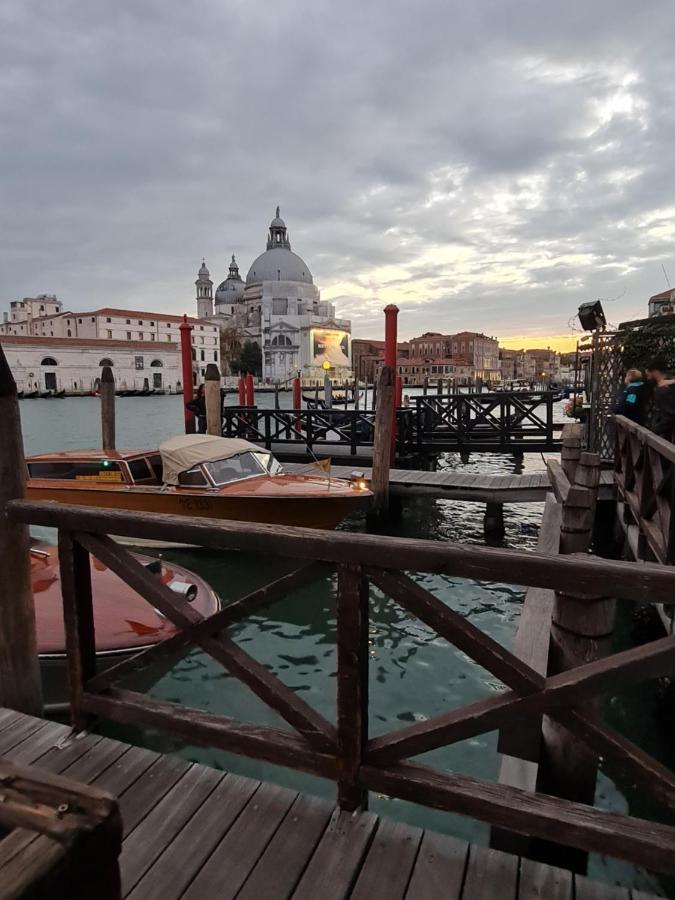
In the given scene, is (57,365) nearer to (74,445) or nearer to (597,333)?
(74,445)

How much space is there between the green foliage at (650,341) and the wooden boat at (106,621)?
7406mm

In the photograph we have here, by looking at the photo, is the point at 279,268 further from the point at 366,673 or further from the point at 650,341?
the point at 366,673

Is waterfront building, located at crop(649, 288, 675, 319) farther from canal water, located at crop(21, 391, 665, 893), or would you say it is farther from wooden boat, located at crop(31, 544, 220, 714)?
wooden boat, located at crop(31, 544, 220, 714)

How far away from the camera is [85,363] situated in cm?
7575

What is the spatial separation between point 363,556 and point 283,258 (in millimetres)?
111320

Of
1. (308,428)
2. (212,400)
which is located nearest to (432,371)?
(308,428)

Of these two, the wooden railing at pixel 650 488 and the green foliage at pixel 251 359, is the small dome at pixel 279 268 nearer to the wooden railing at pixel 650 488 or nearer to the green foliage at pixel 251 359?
the green foliage at pixel 251 359

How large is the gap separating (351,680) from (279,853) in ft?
2.04

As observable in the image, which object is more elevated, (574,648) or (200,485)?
(574,648)

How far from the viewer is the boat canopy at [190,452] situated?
27.7 ft

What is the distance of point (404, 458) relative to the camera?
1362 cm

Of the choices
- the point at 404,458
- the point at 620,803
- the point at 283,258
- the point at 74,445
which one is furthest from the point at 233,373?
the point at 620,803

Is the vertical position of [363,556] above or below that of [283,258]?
below

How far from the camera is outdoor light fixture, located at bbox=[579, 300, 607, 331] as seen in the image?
9854 mm
